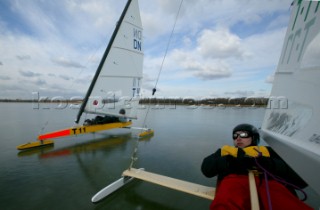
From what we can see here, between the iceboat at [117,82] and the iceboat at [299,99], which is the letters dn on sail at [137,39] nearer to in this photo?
the iceboat at [117,82]

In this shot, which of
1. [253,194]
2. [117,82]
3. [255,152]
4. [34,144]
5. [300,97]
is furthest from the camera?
[117,82]

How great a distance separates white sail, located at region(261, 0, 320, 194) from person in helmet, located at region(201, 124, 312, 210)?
0.18 m

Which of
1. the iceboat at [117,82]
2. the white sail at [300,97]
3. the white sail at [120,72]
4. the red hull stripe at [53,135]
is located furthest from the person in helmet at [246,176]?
the white sail at [120,72]

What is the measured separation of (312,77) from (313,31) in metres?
0.39

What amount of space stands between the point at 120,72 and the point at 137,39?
1.84 meters

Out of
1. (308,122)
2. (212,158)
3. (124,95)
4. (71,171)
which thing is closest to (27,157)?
(71,171)

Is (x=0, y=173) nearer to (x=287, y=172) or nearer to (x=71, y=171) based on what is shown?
(x=71, y=171)

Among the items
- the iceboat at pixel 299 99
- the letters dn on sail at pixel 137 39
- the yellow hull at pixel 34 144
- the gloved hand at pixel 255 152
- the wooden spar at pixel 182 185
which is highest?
the letters dn on sail at pixel 137 39

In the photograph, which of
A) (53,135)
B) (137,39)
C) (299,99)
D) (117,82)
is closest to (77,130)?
(53,135)

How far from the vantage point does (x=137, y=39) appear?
7.98m

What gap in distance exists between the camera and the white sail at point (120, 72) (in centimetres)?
666

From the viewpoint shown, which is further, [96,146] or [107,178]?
[96,146]

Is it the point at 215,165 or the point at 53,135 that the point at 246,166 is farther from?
the point at 53,135

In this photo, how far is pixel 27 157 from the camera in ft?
16.5
